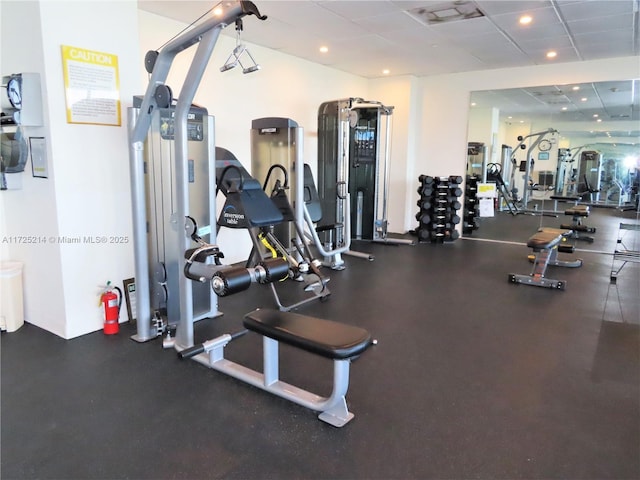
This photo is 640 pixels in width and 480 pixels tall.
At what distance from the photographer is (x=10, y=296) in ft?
10.3

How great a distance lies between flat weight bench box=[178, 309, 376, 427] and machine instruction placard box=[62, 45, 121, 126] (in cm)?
176

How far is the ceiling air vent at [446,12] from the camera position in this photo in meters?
3.88

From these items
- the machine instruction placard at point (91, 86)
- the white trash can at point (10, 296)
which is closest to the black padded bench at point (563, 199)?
the machine instruction placard at point (91, 86)

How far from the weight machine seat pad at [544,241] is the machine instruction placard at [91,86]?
395 cm

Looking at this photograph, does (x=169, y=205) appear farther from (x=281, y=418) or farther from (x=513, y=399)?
(x=513, y=399)

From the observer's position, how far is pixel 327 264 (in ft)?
17.0

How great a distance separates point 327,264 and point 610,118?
571 centimetres

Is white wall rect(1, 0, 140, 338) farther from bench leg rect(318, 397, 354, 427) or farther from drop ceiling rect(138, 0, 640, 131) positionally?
bench leg rect(318, 397, 354, 427)

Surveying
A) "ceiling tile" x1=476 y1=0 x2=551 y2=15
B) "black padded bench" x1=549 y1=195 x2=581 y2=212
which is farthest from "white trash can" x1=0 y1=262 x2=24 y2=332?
"black padded bench" x1=549 y1=195 x2=581 y2=212

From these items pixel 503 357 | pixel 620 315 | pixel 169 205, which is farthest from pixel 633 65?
pixel 169 205

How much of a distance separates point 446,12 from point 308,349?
354cm

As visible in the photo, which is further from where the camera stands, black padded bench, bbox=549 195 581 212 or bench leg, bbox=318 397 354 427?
black padded bench, bbox=549 195 581 212

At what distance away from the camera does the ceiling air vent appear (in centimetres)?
388

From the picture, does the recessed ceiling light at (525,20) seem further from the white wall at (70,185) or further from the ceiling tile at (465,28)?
the white wall at (70,185)
